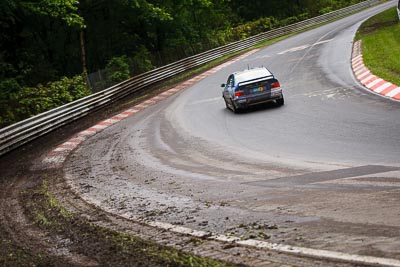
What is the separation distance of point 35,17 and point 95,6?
15.7 feet

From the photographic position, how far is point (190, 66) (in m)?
37.8

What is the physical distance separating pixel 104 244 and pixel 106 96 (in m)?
20.6

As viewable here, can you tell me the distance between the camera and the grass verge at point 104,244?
237 inches

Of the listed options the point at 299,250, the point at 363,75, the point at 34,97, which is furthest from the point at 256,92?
the point at 299,250

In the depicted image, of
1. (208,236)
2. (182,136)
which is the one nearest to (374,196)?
(208,236)

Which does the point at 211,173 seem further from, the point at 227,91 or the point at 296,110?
the point at 227,91

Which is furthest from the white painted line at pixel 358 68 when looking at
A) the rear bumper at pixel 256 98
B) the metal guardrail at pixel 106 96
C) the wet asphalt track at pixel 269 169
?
the metal guardrail at pixel 106 96

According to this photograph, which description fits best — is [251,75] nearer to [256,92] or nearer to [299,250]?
[256,92]

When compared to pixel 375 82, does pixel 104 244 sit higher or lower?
higher

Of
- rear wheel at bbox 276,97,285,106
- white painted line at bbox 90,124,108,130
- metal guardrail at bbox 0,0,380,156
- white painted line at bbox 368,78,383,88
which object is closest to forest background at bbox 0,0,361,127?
metal guardrail at bbox 0,0,380,156

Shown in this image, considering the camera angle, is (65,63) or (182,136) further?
(65,63)

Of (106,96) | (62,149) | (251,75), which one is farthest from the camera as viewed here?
(106,96)

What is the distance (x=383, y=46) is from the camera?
86.5 feet

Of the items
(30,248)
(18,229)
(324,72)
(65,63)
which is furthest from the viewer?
(65,63)
